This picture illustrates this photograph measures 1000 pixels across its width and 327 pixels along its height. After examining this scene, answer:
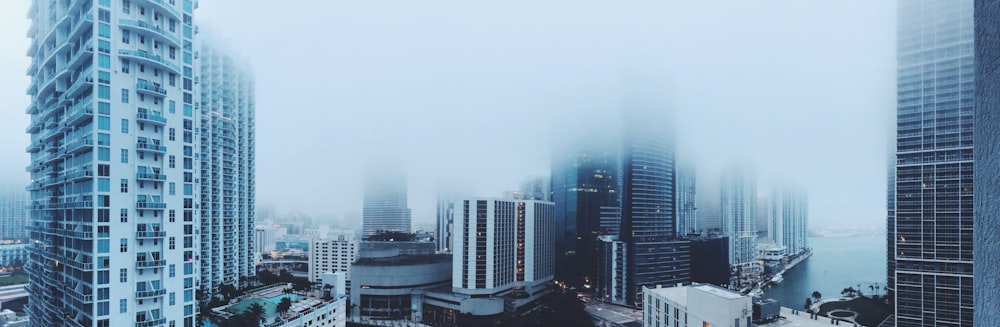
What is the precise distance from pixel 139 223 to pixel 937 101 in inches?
722

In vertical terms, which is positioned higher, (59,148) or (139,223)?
(59,148)

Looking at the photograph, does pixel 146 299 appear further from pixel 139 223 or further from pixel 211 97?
pixel 211 97

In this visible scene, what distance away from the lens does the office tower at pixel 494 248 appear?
2109 cm

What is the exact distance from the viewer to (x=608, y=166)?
1142 inches

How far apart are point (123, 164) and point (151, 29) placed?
6.98ft

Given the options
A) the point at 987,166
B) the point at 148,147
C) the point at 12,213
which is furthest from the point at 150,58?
the point at 12,213

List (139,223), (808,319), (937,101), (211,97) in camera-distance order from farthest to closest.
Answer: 1. (211,97)
2. (937,101)
3. (808,319)
4. (139,223)

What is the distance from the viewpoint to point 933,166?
12.4 metres

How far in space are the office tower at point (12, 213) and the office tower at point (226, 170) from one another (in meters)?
13.4

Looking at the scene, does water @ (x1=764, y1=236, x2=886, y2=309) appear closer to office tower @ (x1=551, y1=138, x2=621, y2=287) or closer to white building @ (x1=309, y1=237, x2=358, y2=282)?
office tower @ (x1=551, y1=138, x2=621, y2=287)

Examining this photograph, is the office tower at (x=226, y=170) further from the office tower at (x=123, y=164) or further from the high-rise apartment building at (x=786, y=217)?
the high-rise apartment building at (x=786, y=217)

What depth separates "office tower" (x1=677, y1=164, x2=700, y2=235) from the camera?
31.5 m

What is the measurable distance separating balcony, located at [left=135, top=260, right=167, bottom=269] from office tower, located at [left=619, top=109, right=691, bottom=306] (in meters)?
18.4

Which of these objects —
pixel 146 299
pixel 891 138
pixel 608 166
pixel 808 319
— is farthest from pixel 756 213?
pixel 146 299
